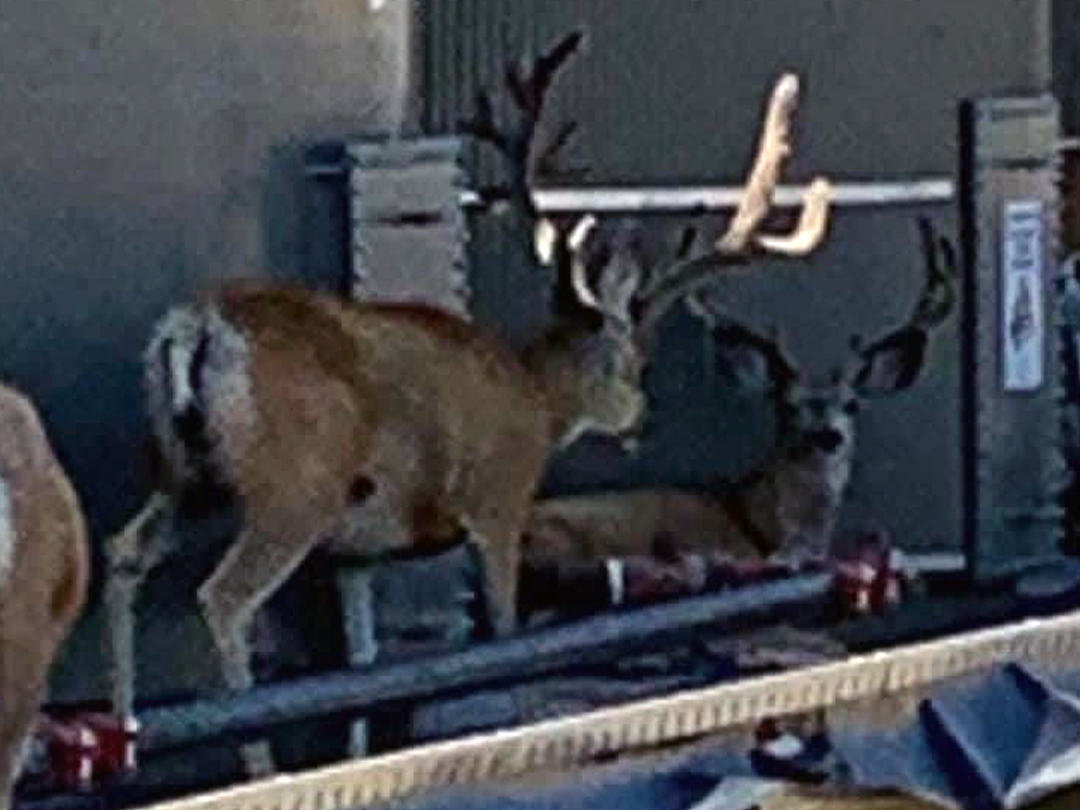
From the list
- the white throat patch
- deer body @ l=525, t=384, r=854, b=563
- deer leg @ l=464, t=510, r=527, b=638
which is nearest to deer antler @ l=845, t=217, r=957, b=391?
deer body @ l=525, t=384, r=854, b=563

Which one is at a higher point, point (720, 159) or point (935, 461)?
point (720, 159)

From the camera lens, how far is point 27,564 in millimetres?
6566

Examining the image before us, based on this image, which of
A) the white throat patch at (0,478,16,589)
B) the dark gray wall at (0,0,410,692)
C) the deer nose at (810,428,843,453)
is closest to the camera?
the white throat patch at (0,478,16,589)

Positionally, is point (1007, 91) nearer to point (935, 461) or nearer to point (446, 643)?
point (935, 461)

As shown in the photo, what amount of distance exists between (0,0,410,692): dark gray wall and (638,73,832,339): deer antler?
1.02m

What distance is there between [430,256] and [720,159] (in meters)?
1.50

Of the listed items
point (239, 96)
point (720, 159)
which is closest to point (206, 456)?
point (239, 96)

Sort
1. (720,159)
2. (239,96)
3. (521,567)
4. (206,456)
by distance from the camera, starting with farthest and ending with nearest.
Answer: (720,159), (521,567), (239,96), (206,456)

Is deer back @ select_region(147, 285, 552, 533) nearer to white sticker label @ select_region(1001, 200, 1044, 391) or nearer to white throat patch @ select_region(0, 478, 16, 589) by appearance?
white throat patch @ select_region(0, 478, 16, 589)

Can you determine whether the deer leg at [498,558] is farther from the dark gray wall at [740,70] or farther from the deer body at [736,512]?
the dark gray wall at [740,70]

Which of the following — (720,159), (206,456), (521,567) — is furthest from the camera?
(720,159)

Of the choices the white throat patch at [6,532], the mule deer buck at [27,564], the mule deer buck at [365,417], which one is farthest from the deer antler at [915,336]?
the white throat patch at [6,532]

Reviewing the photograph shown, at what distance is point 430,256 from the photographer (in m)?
8.68

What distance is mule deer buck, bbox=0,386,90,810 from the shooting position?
6.53 m
